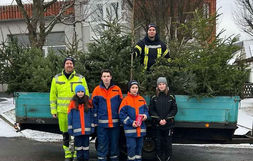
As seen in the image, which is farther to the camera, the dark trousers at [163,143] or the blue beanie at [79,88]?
the dark trousers at [163,143]

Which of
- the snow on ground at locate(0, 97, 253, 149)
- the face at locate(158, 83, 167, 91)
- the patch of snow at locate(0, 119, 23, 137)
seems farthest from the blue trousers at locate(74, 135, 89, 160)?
the patch of snow at locate(0, 119, 23, 137)

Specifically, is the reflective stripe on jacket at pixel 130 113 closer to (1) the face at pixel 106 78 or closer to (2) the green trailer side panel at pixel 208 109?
(1) the face at pixel 106 78

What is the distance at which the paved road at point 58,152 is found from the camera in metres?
5.12

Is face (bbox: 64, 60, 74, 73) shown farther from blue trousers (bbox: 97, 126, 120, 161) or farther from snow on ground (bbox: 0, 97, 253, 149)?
snow on ground (bbox: 0, 97, 253, 149)

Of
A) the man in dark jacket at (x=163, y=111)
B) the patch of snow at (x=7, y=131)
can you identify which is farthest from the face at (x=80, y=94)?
the patch of snow at (x=7, y=131)

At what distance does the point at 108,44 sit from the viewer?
476 centimetres

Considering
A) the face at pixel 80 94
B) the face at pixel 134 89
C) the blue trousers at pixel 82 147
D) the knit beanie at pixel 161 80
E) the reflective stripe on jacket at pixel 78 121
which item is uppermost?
the knit beanie at pixel 161 80

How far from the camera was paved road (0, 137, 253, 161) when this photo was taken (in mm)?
5121

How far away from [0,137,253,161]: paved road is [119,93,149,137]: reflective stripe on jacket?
1.37 m

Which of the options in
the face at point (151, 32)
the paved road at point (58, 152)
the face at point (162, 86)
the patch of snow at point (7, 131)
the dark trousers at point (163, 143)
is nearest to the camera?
the face at point (162, 86)

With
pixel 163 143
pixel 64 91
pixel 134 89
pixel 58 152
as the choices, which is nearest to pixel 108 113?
pixel 134 89

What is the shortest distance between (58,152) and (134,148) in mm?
2114

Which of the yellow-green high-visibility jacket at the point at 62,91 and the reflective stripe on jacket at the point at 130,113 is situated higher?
the yellow-green high-visibility jacket at the point at 62,91

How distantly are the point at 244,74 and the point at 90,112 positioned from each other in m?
2.59
